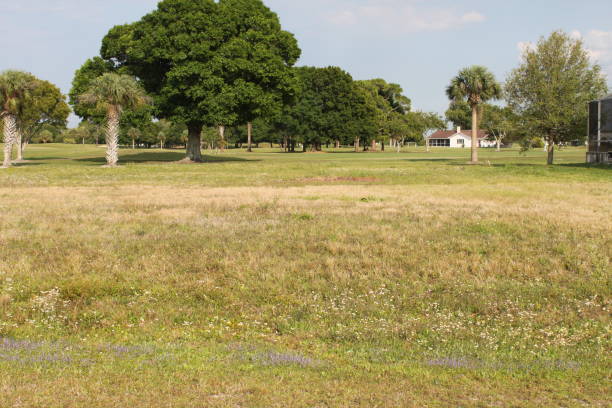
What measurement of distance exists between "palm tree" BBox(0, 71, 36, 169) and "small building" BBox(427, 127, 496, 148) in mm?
147942

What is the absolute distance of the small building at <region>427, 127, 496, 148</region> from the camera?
598ft

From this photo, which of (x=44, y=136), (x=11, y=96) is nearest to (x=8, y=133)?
(x=11, y=96)

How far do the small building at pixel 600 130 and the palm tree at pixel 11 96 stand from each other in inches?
1906

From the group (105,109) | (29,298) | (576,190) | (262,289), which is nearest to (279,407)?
(262,289)

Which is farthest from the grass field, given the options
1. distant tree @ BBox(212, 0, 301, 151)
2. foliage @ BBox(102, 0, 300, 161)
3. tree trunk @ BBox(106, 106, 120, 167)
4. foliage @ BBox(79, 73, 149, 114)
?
distant tree @ BBox(212, 0, 301, 151)

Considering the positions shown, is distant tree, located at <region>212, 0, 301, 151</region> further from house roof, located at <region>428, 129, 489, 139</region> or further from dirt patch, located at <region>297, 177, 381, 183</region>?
house roof, located at <region>428, 129, 489, 139</region>

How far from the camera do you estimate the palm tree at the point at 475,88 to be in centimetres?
5453

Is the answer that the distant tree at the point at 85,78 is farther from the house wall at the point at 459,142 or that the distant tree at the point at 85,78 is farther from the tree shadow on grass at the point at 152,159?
the house wall at the point at 459,142

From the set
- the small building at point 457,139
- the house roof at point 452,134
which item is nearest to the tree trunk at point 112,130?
the small building at point 457,139

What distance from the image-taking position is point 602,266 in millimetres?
12078

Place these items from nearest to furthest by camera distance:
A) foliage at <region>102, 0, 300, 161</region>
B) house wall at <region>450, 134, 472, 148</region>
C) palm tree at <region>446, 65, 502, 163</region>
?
1. foliage at <region>102, 0, 300, 161</region>
2. palm tree at <region>446, 65, 502, 163</region>
3. house wall at <region>450, 134, 472, 148</region>

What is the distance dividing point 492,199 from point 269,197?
9.44 meters

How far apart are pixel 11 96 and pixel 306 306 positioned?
144 ft

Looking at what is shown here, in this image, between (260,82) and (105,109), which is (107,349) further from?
(260,82)
